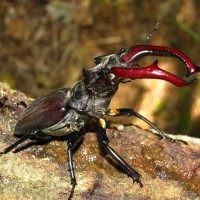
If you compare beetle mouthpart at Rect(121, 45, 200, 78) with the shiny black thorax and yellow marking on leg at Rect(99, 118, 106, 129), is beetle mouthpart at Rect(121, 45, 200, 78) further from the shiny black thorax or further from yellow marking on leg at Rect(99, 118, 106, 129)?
yellow marking on leg at Rect(99, 118, 106, 129)

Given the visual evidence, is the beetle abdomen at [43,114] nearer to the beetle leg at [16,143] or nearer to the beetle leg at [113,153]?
the beetle leg at [16,143]

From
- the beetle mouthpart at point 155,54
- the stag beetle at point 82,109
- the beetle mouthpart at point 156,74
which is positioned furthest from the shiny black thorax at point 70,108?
the beetle mouthpart at point 156,74

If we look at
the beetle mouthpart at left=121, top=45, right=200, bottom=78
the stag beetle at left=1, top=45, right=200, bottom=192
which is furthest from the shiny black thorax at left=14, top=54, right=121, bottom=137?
the beetle mouthpart at left=121, top=45, right=200, bottom=78

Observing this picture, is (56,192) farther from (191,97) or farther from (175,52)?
(191,97)

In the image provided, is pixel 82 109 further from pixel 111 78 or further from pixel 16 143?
pixel 16 143

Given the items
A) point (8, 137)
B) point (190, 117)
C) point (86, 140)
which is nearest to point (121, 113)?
point (86, 140)

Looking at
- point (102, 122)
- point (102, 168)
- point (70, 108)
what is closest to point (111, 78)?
point (102, 122)
